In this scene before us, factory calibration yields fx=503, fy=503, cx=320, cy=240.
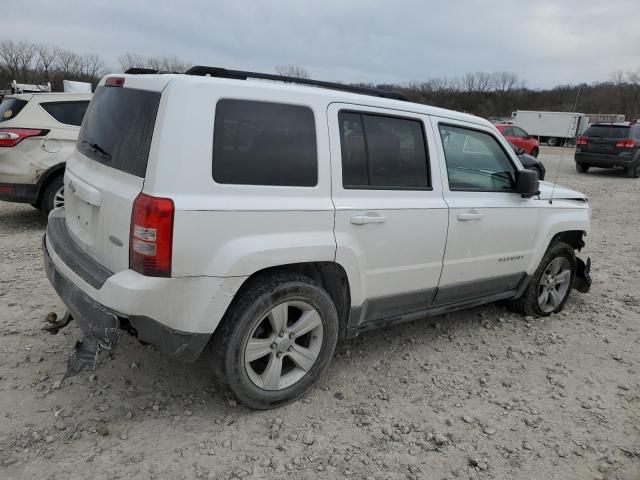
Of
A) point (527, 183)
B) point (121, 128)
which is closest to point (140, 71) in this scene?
point (121, 128)

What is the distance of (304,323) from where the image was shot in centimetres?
295

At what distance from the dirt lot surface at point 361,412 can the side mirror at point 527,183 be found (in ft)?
4.00

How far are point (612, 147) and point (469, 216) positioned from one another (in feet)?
49.2

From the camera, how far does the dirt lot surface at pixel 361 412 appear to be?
256 centimetres

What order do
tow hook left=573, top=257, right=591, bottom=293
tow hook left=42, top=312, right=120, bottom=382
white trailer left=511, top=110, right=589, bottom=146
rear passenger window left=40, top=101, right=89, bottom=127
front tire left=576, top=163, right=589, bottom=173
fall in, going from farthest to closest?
white trailer left=511, top=110, right=589, bottom=146 → front tire left=576, top=163, right=589, bottom=173 → rear passenger window left=40, top=101, right=89, bottom=127 → tow hook left=573, top=257, right=591, bottom=293 → tow hook left=42, top=312, right=120, bottom=382

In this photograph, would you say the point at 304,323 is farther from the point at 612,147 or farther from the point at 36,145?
the point at 612,147

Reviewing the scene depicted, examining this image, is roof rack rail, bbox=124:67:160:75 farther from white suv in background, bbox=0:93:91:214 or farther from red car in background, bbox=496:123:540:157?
red car in background, bbox=496:123:540:157

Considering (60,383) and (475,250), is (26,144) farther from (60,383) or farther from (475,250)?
(475,250)

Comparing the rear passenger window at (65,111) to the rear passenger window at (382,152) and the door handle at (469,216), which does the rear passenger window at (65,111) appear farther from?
the door handle at (469,216)

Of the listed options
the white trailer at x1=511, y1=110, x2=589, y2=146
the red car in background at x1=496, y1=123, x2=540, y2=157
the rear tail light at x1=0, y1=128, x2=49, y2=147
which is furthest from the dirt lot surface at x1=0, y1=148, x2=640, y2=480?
the white trailer at x1=511, y1=110, x2=589, y2=146

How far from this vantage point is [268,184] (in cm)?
267

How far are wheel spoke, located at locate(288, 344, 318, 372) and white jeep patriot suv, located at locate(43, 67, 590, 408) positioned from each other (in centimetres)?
1

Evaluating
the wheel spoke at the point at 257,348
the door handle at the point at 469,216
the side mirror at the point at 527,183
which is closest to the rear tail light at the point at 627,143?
the side mirror at the point at 527,183

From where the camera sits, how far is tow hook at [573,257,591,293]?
4.86 meters
